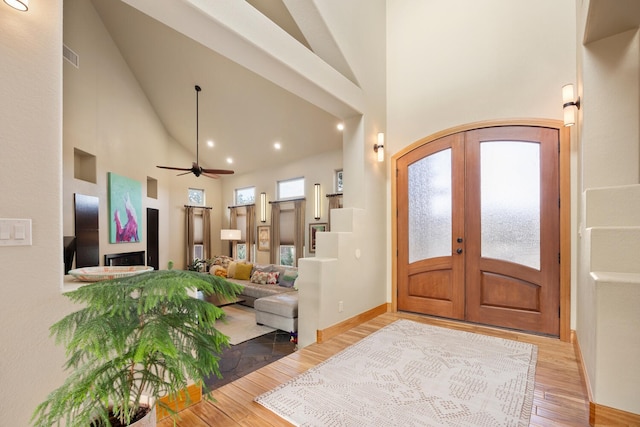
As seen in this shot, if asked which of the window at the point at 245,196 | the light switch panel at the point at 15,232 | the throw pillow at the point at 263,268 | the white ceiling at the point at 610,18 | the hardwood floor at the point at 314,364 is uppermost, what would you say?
the white ceiling at the point at 610,18

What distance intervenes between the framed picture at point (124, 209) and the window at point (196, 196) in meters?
2.52

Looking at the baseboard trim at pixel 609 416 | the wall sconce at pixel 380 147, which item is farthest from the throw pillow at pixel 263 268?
the baseboard trim at pixel 609 416

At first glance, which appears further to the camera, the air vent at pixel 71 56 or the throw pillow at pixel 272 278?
the throw pillow at pixel 272 278

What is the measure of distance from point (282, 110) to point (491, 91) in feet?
12.7

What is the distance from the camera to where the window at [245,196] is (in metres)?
8.85

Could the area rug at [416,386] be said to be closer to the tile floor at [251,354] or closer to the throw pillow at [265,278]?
the tile floor at [251,354]

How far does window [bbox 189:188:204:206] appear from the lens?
29.6ft

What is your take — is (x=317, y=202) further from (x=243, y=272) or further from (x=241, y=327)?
(x=241, y=327)

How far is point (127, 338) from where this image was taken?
108cm

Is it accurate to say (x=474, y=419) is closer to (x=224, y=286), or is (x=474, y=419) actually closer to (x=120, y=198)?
(x=224, y=286)

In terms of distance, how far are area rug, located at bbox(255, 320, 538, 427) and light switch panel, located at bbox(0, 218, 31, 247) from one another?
1664 mm

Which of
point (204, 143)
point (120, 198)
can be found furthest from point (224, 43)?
point (204, 143)

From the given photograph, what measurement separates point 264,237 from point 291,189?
5.38ft

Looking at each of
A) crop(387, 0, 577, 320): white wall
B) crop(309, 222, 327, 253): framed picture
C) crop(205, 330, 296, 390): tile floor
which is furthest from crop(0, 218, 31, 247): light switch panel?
crop(309, 222, 327, 253): framed picture
